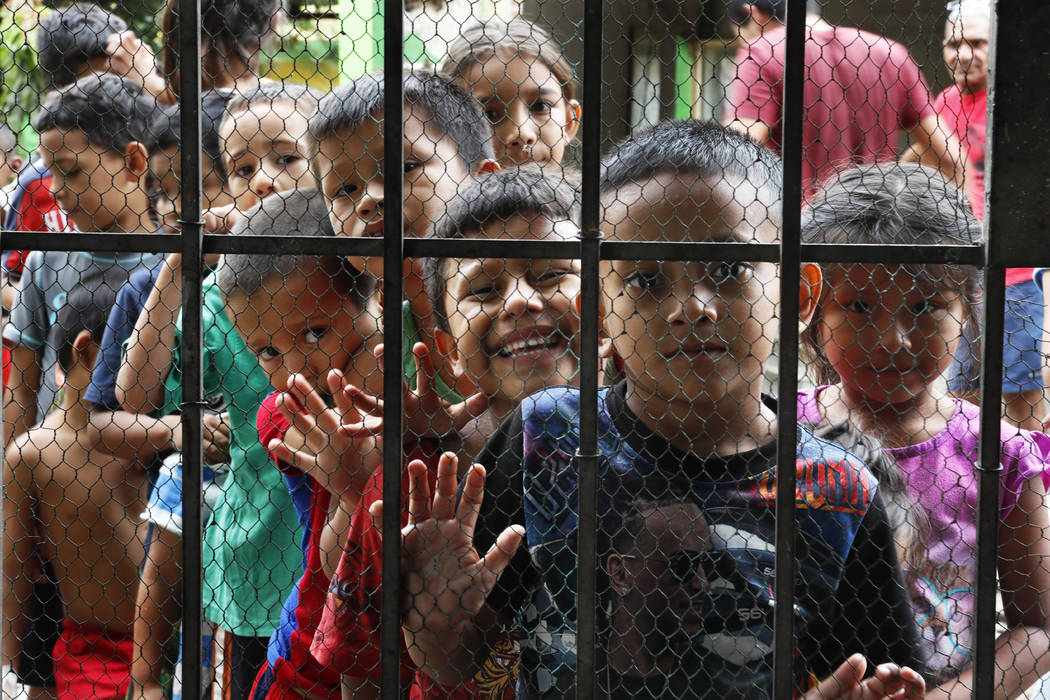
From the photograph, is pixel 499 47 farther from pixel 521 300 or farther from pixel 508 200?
pixel 521 300

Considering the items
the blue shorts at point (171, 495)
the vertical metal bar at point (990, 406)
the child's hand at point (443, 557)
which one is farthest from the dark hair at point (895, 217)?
the blue shorts at point (171, 495)

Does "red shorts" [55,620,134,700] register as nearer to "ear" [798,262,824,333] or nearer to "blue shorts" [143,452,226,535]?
"blue shorts" [143,452,226,535]

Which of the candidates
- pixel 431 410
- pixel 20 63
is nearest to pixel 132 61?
pixel 20 63

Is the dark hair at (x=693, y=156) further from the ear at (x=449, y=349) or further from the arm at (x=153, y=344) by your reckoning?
the arm at (x=153, y=344)

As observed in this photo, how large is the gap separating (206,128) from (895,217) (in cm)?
118

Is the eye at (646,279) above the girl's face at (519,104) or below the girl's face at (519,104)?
below

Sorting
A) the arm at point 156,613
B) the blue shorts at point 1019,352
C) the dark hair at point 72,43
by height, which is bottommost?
the arm at point 156,613

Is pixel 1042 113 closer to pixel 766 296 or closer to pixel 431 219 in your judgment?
pixel 766 296

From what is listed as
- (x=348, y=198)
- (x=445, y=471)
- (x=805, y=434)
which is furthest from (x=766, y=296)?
(x=348, y=198)

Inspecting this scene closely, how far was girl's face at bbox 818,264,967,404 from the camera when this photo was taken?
4.48ft

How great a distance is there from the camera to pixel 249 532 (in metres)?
1.47

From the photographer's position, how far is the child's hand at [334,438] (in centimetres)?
121

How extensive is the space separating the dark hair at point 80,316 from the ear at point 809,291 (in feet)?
3.89

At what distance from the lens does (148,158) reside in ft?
5.91
